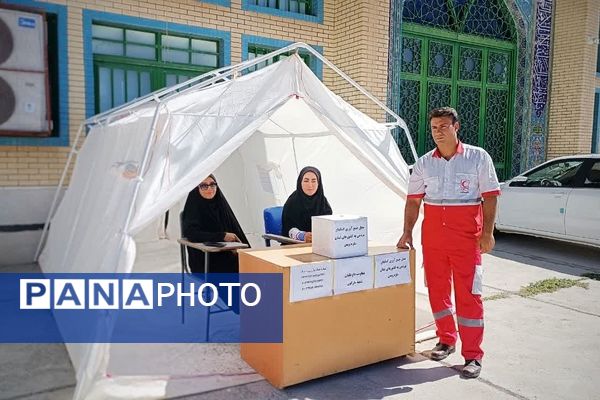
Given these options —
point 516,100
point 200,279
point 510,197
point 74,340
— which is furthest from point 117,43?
point 516,100

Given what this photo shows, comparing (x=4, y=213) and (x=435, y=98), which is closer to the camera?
(x=4, y=213)

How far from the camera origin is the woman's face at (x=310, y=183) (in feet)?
15.7

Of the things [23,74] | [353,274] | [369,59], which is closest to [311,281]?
[353,274]

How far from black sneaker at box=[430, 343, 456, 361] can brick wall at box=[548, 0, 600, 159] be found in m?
8.42

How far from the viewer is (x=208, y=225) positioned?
15.3 feet

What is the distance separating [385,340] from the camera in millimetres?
3656

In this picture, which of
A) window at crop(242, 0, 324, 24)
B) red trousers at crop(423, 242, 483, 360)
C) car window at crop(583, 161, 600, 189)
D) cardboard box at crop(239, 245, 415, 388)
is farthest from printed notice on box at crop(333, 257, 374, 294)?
window at crop(242, 0, 324, 24)

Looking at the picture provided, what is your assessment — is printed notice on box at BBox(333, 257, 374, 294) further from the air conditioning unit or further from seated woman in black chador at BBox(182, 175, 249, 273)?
the air conditioning unit

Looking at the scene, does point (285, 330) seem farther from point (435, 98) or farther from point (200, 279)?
point (435, 98)

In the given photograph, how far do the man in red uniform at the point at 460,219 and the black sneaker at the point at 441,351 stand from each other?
0.74 feet

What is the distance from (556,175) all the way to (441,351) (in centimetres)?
520

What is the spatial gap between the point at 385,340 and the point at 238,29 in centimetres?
527

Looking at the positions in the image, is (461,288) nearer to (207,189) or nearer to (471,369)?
(471,369)

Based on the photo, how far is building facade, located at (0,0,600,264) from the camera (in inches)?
247
